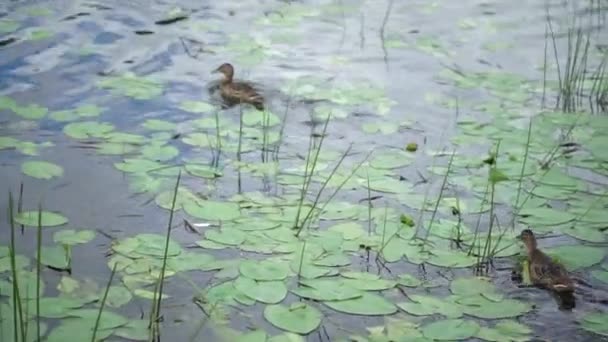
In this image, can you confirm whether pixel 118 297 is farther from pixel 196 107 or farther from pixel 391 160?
pixel 196 107

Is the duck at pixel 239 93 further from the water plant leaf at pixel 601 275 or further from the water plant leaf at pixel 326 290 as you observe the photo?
the water plant leaf at pixel 601 275

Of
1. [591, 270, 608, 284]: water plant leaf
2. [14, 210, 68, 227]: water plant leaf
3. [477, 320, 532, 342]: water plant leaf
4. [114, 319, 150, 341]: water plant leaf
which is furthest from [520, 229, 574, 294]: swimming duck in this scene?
[14, 210, 68, 227]: water plant leaf

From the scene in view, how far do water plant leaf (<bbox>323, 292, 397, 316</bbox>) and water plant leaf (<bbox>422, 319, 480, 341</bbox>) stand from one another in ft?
0.46

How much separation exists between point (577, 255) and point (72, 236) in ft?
5.61

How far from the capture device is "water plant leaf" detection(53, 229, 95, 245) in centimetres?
310

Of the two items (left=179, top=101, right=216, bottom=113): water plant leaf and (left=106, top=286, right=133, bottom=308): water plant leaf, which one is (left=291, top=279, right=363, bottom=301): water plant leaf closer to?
(left=106, top=286, right=133, bottom=308): water plant leaf

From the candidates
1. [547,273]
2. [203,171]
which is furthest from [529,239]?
[203,171]

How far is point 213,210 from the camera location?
3.34 metres

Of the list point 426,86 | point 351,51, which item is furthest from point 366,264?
point 351,51

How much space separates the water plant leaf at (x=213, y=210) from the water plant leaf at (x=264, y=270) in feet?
1.11

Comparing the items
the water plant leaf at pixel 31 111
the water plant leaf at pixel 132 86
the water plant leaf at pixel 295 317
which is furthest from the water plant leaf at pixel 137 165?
the water plant leaf at pixel 295 317

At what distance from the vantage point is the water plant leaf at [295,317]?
8.79ft

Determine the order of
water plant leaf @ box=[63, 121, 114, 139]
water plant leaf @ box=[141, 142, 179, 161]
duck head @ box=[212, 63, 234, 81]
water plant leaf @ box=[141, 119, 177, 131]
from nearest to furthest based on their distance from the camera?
water plant leaf @ box=[141, 142, 179, 161], water plant leaf @ box=[63, 121, 114, 139], water plant leaf @ box=[141, 119, 177, 131], duck head @ box=[212, 63, 234, 81]

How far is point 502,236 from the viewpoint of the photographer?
330 cm
